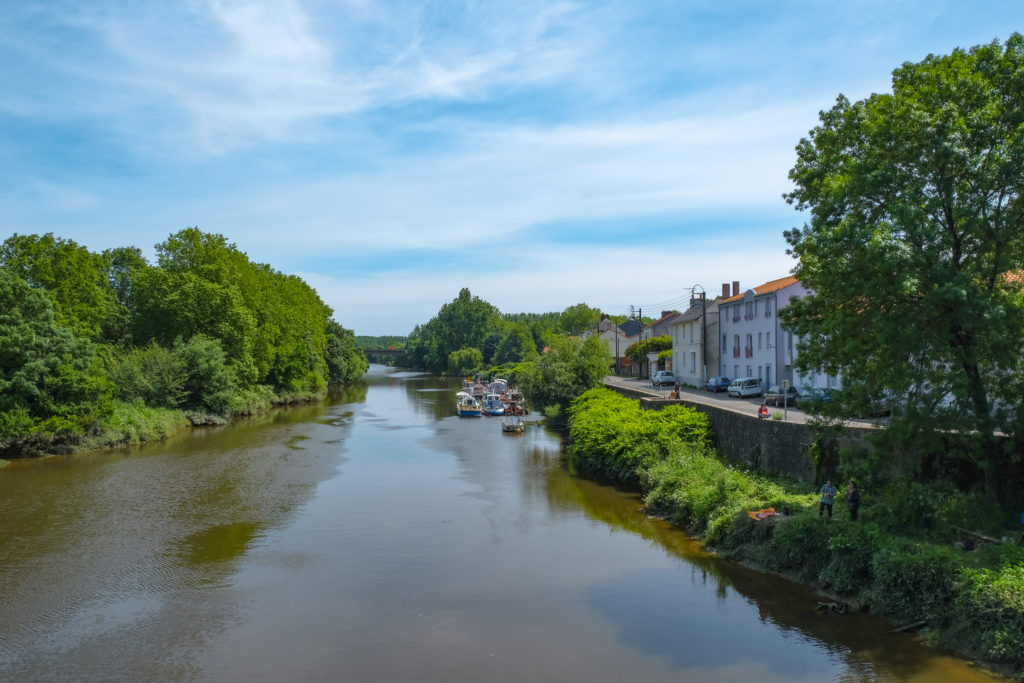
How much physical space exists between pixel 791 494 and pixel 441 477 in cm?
1444

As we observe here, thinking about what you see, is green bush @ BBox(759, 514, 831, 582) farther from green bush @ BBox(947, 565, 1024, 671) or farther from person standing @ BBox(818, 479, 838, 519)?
green bush @ BBox(947, 565, 1024, 671)

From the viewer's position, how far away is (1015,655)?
1164 cm

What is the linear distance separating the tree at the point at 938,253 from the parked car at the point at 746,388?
24.8m

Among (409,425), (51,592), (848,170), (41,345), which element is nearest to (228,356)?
(409,425)

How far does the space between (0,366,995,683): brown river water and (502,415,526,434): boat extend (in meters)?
15.3

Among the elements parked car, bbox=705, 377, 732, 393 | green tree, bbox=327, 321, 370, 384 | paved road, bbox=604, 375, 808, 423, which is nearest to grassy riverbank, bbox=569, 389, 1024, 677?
paved road, bbox=604, 375, 808, 423

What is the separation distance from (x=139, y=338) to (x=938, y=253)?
51091 millimetres

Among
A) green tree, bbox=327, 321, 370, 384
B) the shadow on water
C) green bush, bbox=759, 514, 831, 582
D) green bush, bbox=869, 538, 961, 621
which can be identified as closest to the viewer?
the shadow on water

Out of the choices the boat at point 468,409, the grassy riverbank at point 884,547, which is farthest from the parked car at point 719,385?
the grassy riverbank at point 884,547

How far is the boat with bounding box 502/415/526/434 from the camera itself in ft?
150

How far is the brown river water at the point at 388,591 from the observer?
12984 millimetres

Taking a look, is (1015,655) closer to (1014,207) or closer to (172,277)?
(1014,207)

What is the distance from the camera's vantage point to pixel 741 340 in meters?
47.2

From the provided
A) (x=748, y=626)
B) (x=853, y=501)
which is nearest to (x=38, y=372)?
(x=748, y=626)
